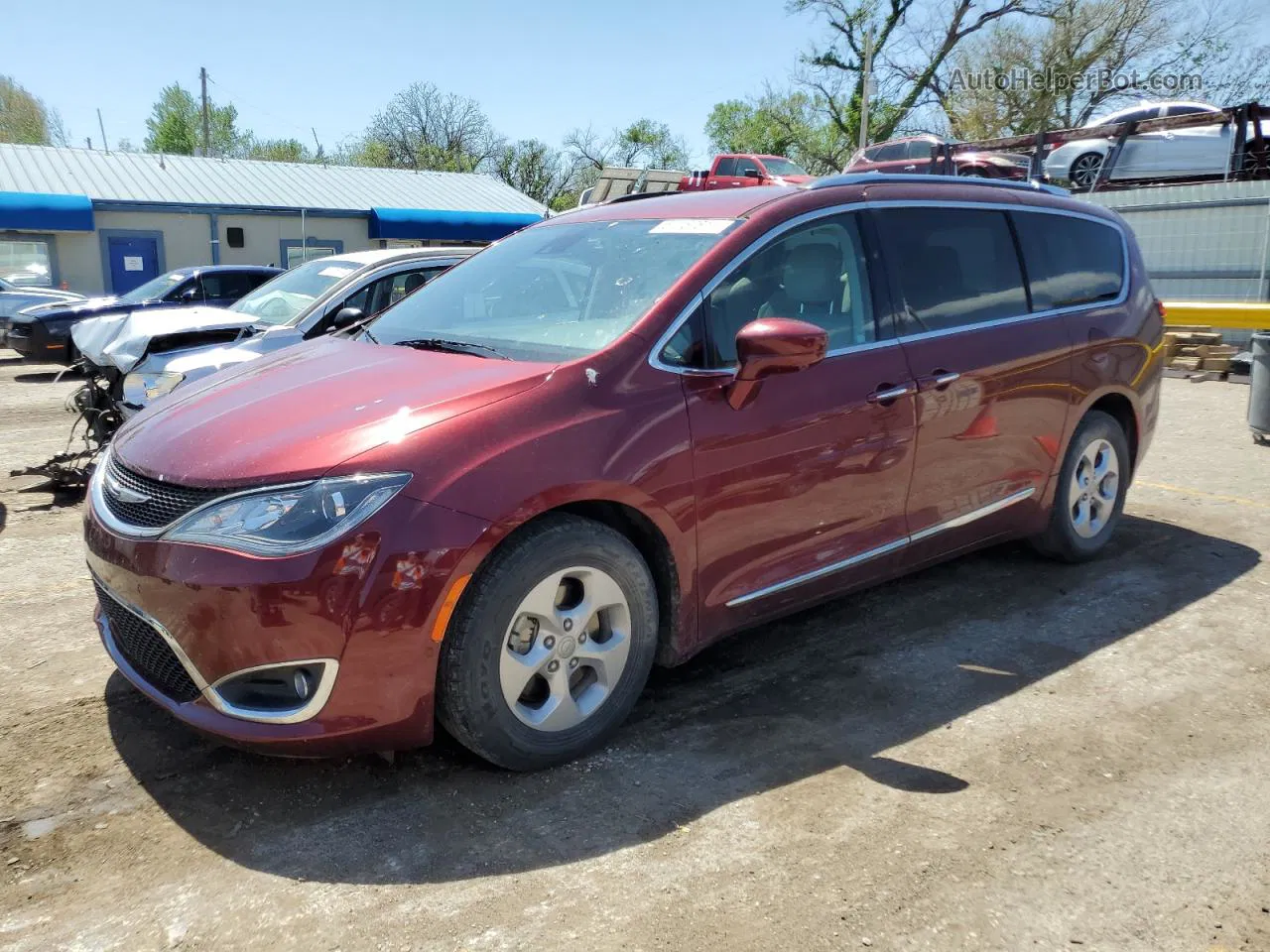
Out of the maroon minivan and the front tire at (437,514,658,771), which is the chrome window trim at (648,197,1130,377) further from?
the front tire at (437,514,658,771)

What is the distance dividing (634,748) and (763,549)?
82 cm

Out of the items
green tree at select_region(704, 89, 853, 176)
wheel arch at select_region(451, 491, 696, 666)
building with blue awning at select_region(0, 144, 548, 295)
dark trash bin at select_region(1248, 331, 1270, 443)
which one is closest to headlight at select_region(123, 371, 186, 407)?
wheel arch at select_region(451, 491, 696, 666)

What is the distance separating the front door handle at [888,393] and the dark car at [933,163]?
498 inches

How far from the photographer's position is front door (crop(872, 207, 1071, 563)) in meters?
3.99

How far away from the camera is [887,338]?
12.7ft

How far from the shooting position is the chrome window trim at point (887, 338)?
3.30 meters

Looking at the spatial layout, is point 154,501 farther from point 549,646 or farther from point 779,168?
point 779,168

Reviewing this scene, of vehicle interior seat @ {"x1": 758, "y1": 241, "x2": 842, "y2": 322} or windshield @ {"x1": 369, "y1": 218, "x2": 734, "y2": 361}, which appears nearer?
windshield @ {"x1": 369, "y1": 218, "x2": 734, "y2": 361}

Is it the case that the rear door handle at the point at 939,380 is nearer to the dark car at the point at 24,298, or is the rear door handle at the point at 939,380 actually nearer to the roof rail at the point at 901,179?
the roof rail at the point at 901,179

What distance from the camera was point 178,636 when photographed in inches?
108

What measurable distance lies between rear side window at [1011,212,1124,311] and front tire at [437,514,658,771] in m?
2.64

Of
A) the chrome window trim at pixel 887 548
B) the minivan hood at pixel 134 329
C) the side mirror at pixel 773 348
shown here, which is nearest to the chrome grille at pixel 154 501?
the side mirror at pixel 773 348

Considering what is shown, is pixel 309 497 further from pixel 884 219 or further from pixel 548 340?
pixel 884 219

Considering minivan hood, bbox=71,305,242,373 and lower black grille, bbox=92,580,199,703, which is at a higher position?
minivan hood, bbox=71,305,242,373
